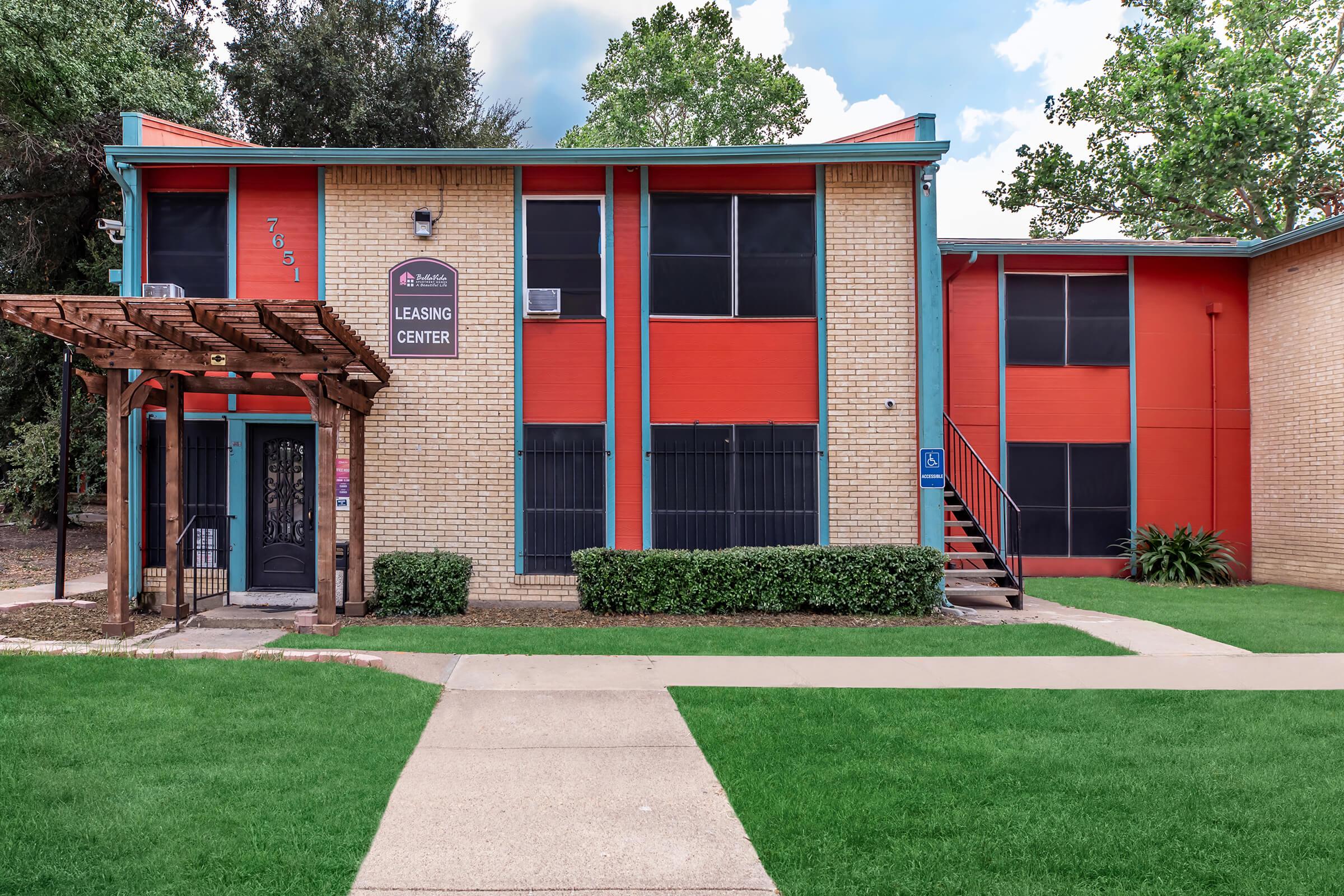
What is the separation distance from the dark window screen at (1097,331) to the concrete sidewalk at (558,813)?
1140 centimetres

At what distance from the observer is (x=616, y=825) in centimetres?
383

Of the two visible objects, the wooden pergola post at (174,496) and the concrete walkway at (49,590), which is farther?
the concrete walkway at (49,590)

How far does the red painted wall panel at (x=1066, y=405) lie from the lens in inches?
535

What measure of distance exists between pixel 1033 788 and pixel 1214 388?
41.0 feet

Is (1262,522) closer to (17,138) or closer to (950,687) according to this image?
(950,687)

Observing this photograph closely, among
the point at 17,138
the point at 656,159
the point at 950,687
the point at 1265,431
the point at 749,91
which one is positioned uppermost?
the point at 749,91

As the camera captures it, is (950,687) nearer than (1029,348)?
Yes

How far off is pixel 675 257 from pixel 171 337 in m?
6.11

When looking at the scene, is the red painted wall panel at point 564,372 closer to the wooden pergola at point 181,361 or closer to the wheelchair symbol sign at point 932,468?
the wooden pergola at point 181,361

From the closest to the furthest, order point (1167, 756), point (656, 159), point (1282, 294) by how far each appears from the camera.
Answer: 1. point (1167, 756)
2. point (656, 159)
3. point (1282, 294)

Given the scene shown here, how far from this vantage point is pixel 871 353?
10641 millimetres

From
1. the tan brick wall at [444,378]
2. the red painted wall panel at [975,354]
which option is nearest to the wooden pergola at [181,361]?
the tan brick wall at [444,378]

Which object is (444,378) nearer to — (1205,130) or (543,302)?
(543,302)

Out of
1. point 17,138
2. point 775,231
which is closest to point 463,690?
point 775,231
